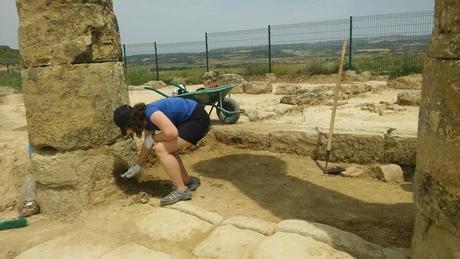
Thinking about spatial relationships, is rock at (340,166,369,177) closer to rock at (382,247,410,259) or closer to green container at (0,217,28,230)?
rock at (382,247,410,259)

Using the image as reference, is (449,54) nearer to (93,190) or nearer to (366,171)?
(366,171)

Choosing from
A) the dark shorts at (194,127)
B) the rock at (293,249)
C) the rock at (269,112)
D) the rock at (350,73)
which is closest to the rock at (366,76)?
the rock at (350,73)

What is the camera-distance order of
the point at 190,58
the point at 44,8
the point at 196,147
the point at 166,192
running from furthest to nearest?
the point at 190,58
the point at 196,147
the point at 166,192
the point at 44,8

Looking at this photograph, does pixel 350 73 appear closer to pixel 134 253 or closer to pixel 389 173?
pixel 389 173

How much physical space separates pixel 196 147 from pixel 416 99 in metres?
5.15

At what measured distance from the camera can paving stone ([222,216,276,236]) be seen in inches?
126

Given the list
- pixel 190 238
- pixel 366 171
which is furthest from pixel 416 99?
pixel 190 238

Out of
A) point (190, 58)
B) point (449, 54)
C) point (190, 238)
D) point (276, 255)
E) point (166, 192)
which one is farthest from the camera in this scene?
point (190, 58)

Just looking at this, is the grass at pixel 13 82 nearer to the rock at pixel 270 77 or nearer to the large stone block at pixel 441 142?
the rock at pixel 270 77

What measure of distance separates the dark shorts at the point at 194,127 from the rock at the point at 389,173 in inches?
81.2

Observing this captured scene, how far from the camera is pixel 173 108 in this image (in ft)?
13.3

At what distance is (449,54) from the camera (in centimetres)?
207

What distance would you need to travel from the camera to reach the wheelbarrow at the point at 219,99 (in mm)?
7082

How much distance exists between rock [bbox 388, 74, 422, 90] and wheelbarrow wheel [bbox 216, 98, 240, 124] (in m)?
6.20
